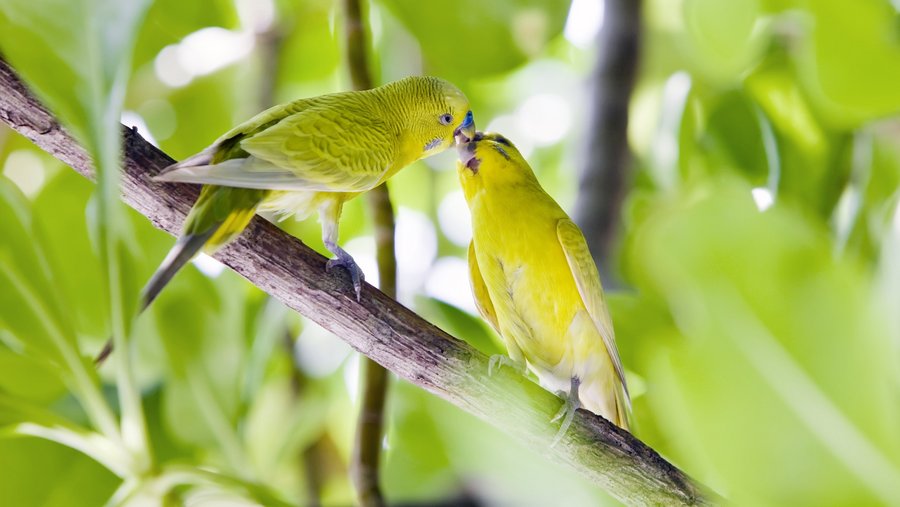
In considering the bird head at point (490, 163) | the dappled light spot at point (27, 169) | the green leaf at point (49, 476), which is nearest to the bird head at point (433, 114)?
the bird head at point (490, 163)

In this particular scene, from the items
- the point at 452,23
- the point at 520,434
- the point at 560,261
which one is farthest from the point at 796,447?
the point at 560,261

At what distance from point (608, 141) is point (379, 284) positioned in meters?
0.51

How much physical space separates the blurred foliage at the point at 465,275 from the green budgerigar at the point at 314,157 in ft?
0.11

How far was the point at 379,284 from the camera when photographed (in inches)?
21.8

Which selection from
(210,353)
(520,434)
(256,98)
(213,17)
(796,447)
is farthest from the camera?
(256,98)

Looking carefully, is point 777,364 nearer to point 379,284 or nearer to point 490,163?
point 379,284

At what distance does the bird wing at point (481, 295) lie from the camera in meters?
0.77

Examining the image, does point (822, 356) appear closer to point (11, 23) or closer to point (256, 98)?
point (11, 23)

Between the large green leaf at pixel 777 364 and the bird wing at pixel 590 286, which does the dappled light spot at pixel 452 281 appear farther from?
the large green leaf at pixel 777 364

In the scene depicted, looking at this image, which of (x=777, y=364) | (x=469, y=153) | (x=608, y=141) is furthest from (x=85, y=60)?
(x=608, y=141)

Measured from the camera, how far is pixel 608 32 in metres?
1.01

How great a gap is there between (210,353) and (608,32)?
2.02 ft

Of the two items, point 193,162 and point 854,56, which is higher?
point 854,56

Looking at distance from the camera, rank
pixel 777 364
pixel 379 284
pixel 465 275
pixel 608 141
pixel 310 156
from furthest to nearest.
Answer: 1. pixel 608 141
2. pixel 465 275
3. pixel 379 284
4. pixel 310 156
5. pixel 777 364
